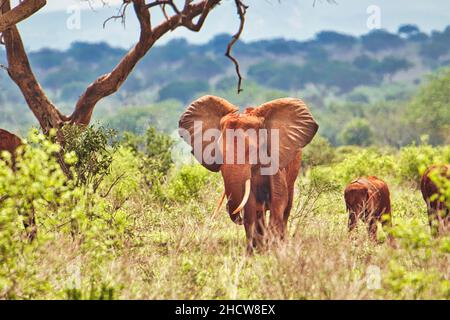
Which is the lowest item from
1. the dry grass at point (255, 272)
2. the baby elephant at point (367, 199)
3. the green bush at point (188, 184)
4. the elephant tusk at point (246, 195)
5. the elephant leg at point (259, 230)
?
the dry grass at point (255, 272)

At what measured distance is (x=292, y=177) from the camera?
35.0 feet

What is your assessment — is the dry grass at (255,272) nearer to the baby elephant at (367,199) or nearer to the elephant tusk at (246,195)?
the elephant tusk at (246,195)

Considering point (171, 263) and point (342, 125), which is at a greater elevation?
point (342, 125)

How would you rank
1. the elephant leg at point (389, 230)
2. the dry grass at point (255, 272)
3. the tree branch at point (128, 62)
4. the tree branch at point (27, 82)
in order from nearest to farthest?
the elephant leg at point (389, 230)
the dry grass at point (255, 272)
the tree branch at point (27, 82)
the tree branch at point (128, 62)

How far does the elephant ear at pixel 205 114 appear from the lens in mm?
10328

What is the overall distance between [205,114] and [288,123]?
1041 millimetres

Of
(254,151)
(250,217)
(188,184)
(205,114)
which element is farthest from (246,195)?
(188,184)

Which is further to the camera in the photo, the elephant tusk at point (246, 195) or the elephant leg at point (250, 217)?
the elephant leg at point (250, 217)

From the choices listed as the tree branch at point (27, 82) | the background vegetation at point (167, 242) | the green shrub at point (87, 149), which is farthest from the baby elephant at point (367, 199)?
the tree branch at point (27, 82)

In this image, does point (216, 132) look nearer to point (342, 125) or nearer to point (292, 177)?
point (292, 177)

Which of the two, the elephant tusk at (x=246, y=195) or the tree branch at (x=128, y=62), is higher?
the tree branch at (x=128, y=62)
